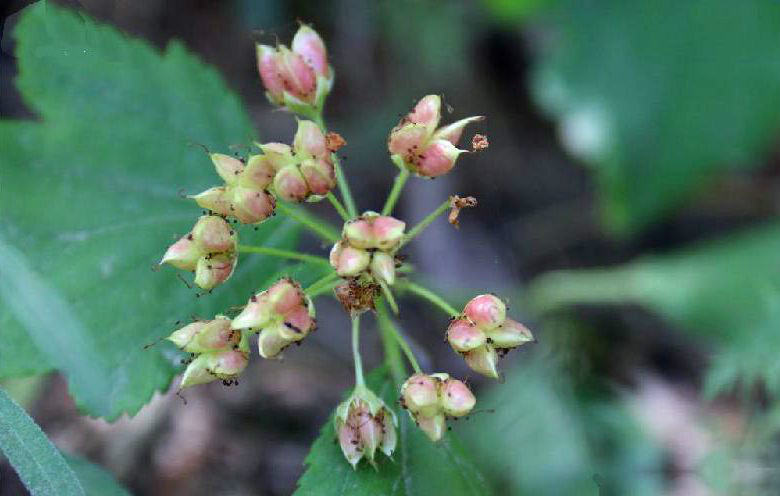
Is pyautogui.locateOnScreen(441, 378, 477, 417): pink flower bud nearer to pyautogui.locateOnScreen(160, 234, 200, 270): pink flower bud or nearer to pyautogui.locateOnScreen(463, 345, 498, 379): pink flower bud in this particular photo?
pyautogui.locateOnScreen(463, 345, 498, 379): pink flower bud

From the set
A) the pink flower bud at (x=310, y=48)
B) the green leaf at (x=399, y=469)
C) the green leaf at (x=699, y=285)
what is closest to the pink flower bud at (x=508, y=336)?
the green leaf at (x=399, y=469)

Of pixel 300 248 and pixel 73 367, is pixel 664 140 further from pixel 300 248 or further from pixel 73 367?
pixel 73 367

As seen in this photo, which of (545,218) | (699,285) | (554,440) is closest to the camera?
(554,440)

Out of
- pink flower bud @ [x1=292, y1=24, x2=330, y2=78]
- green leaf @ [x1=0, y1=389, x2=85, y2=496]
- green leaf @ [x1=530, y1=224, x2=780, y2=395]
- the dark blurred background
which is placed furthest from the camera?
green leaf @ [x1=530, y1=224, x2=780, y2=395]

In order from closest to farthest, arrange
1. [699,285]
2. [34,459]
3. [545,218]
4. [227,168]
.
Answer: [34,459] < [227,168] < [699,285] < [545,218]

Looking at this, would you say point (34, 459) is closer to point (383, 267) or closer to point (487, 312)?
point (383, 267)

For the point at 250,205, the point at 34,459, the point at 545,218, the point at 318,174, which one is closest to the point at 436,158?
the point at 318,174

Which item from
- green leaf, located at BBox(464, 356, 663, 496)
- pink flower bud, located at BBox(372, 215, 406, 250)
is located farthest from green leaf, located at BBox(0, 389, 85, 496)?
green leaf, located at BBox(464, 356, 663, 496)
